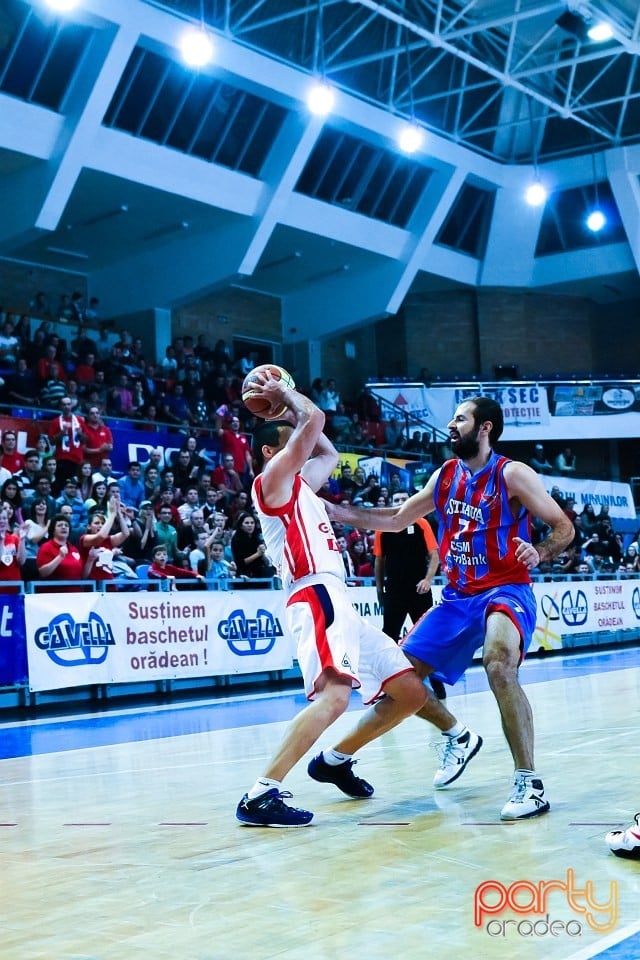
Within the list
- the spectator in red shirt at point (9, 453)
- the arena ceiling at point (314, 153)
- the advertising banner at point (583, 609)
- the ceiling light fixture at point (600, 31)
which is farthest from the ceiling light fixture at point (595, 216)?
the spectator in red shirt at point (9, 453)

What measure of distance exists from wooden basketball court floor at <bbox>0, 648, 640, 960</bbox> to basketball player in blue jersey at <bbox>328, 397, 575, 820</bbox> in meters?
0.64

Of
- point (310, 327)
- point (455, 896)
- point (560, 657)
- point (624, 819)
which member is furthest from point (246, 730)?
point (310, 327)

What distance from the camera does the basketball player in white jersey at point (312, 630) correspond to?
5.41 m

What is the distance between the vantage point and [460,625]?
19.8 ft

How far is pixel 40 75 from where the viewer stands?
73.0ft

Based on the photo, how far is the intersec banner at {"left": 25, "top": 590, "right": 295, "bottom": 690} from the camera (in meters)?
12.4

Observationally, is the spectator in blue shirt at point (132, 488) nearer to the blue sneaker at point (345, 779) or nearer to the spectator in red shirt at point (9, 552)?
the spectator in red shirt at point (9, 552)

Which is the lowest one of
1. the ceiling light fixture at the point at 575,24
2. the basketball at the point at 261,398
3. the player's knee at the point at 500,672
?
the player's knee at the point at 500,672

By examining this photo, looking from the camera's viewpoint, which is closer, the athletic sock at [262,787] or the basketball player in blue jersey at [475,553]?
the athletic sock at [262,787]

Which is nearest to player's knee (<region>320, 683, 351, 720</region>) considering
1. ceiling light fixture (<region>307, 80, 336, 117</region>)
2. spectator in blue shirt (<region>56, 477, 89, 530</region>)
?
spectator in blue shirt (<region>56, 477, 89, 530</region>)

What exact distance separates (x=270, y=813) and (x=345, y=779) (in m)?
0.81

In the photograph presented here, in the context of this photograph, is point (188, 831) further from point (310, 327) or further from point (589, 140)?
point (589, 140)

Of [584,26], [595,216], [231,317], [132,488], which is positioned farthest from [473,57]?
[132,488]

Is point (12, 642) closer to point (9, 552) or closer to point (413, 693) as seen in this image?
point (9, 552)
